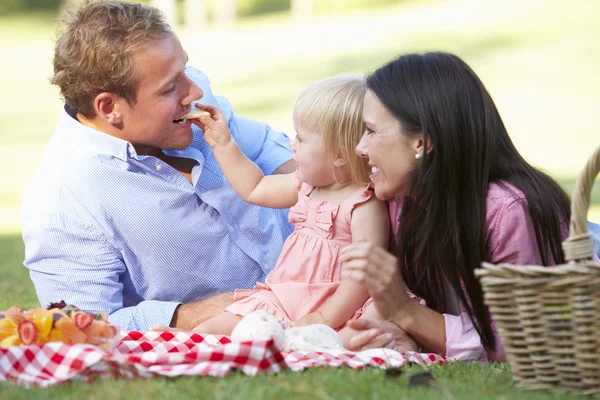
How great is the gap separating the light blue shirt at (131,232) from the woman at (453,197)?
3.42 ft

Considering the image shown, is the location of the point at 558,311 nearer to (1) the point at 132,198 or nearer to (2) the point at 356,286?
(2) the point at 356,286

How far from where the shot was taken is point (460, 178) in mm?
3846

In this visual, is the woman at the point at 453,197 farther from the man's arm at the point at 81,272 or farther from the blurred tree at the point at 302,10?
the blurred tree at the point at 302,10

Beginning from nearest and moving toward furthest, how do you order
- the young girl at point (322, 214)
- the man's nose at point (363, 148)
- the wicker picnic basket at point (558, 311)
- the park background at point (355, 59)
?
the wicker picnic basket at point (558, 311), the man's nose at point (363, 148), the young girl at point (322, 214), the park background at point (355, 59)

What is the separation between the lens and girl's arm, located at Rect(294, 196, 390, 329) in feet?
13.2

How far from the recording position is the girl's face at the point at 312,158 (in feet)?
13.8

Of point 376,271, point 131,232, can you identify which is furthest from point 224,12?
point 376,271

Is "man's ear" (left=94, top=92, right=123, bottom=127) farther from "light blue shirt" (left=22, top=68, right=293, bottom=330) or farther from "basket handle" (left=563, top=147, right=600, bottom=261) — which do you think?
"basket handle" (left=563, top=147, right=600, bottom=261)

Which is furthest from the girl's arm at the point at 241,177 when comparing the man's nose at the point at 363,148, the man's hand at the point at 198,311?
the man's nose at the point at 363,148

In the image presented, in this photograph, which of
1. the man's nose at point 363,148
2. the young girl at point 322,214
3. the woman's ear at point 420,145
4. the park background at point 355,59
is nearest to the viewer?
the woman's ear at point 420,145

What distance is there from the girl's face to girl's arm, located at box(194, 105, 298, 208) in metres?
0.29

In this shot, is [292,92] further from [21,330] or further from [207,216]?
[21,330]

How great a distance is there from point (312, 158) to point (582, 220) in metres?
1.47

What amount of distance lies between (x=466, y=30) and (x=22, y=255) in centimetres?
1785
